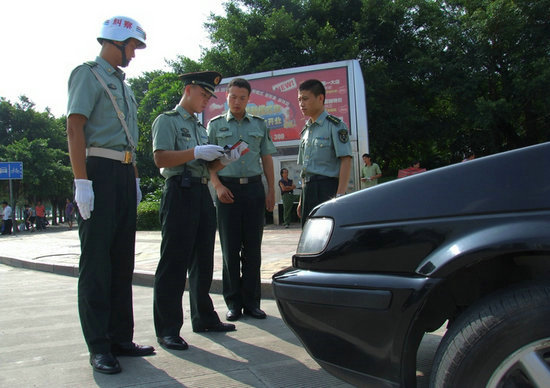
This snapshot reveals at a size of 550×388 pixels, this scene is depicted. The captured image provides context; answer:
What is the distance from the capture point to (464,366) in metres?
1.44

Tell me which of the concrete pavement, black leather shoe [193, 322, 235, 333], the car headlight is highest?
the car headlight

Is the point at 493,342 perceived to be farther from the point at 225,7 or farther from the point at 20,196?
the point at 20,196

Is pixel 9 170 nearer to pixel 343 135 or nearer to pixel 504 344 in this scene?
pixel 343 135

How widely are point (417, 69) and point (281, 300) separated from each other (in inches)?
616

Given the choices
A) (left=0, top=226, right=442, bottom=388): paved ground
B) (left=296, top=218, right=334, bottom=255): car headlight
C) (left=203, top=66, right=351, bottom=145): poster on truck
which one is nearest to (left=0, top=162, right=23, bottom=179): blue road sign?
(left=203, top=66, right=351, bottom=145): poster on truck

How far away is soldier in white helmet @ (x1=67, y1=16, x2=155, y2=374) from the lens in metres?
2.57

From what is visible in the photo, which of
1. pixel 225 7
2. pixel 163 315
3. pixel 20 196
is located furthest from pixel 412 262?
pixel 20 196

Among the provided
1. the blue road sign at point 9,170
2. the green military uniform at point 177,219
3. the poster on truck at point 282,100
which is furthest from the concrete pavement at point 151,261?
the blue road sign at point 9,170

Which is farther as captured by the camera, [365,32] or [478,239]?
[365,32]

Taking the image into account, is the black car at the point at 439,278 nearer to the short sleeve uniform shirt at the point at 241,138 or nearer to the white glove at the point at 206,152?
the white glove at the point at 206,152

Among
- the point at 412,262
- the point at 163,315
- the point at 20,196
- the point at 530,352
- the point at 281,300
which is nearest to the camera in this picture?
the point at 530,352

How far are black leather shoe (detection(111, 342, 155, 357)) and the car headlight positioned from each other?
147 cm

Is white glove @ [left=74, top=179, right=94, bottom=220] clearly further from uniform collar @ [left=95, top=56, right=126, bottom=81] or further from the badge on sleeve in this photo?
the badge on sleeve

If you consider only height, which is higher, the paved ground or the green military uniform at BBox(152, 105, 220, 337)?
the green military uniform at BBox(152, 105, 220, 337)
